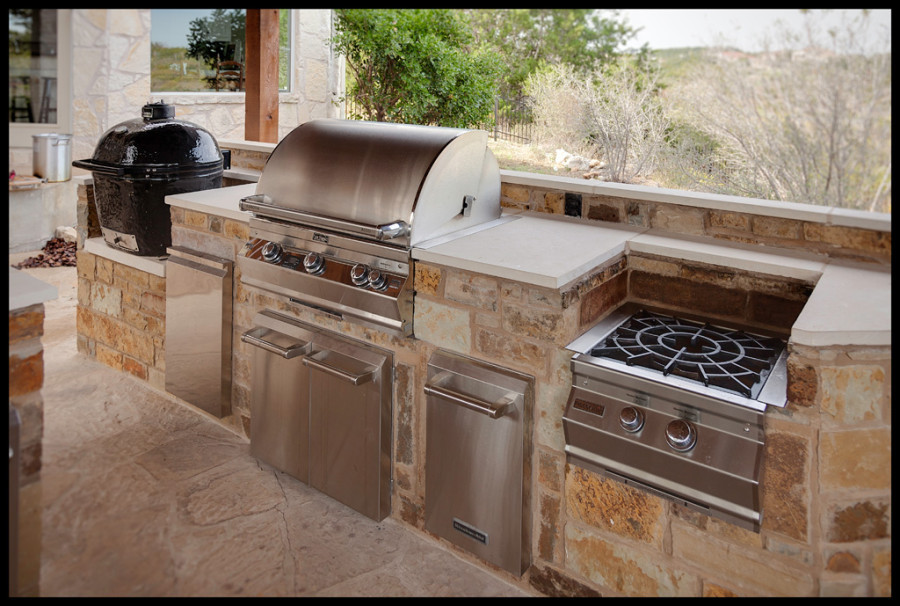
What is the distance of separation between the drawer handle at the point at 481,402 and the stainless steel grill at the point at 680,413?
20cm

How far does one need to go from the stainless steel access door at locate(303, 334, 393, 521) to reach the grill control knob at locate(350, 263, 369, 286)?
292 mm

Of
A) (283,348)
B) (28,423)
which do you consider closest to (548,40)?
(283,348)

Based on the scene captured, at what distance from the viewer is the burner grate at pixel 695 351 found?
2.05 metres

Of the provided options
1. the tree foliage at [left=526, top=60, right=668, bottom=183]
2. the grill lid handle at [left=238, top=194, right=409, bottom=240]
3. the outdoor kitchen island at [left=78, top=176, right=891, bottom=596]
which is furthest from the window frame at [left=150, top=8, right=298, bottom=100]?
the grill lid handle at [left=238, top=194, right=409, bottom=240]

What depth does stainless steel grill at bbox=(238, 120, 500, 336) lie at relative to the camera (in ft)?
8.21

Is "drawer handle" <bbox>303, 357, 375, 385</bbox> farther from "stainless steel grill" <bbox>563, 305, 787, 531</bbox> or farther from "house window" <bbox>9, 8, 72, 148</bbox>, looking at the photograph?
"house window" <bbox>9, 8, 72, 148</bbox>

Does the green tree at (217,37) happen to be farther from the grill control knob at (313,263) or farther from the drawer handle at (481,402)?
the drawer handle at (481,402)

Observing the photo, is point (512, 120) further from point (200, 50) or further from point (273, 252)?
point (200, 50)

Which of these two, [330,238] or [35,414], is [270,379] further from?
[35,414]

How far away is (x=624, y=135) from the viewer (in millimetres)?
3566

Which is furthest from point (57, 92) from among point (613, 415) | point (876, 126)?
point (876, 126)

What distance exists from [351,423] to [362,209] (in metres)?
0.80

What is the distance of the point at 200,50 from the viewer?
23.1 ft
